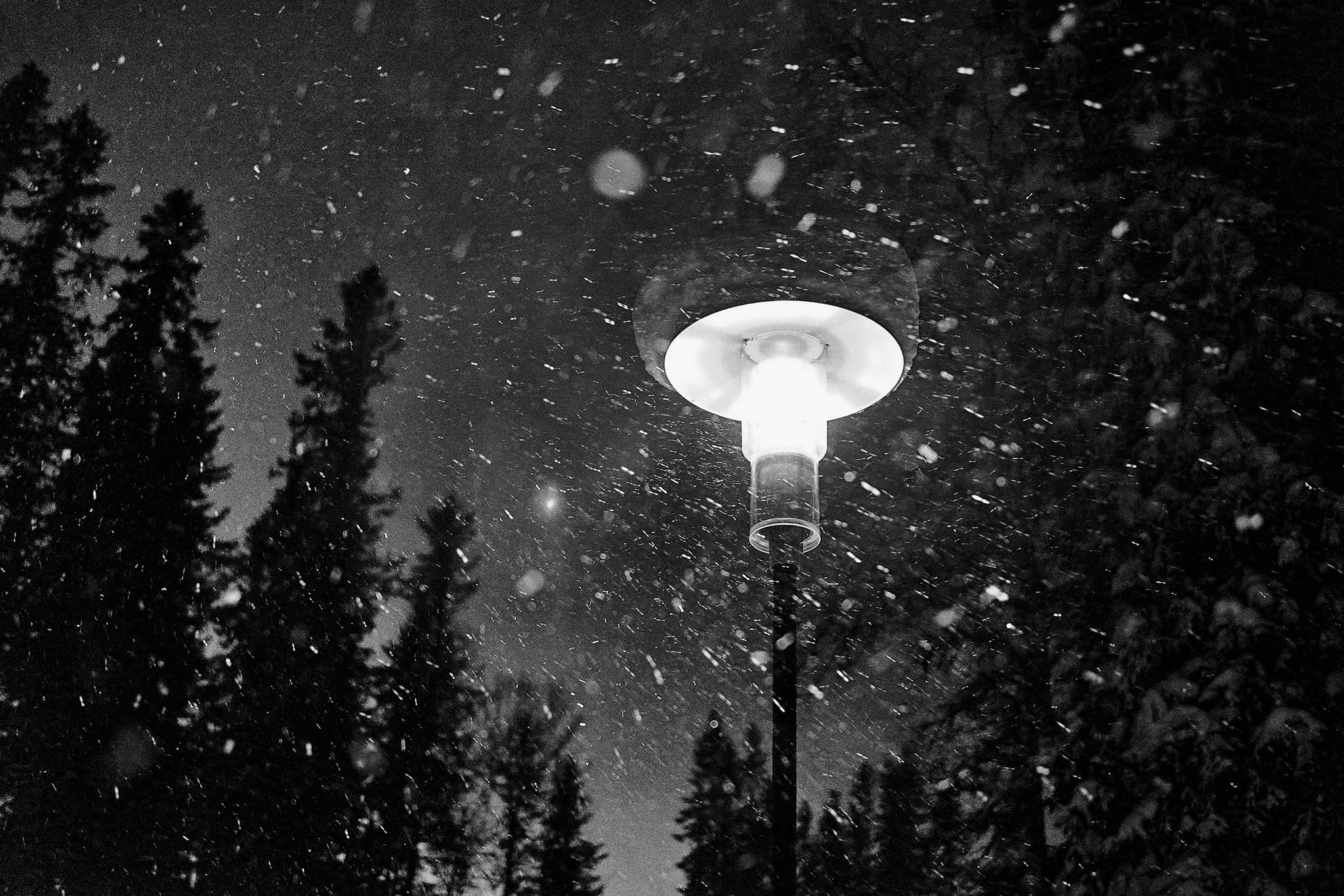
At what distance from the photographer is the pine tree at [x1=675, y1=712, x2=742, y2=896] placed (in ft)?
80.5

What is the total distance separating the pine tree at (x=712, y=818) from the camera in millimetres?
24547

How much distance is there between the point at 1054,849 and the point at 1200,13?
3541 millimetres

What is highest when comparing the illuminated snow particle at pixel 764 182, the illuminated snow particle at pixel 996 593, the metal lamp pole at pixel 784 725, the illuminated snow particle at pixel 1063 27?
the illuminated snow particle at pixel 1063 27

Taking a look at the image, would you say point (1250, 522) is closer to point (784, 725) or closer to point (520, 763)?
point (784, 725)

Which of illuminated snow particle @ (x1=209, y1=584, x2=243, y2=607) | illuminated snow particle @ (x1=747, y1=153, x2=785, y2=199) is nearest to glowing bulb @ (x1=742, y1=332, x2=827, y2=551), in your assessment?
illuminated snow particle @ (x1=747, y1=153, x2=785, y2=199)

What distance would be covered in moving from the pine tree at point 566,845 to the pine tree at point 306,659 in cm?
543

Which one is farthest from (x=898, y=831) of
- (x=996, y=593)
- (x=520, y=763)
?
(x=520, y=763)

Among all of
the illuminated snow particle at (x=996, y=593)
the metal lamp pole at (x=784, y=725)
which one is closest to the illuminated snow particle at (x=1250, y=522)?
the metal lamp pole at (x=784, y=725)

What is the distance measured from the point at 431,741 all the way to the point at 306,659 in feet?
15.9

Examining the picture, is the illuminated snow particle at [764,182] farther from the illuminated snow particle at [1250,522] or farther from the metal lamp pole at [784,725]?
the illuminated snow particle at [1250,522]

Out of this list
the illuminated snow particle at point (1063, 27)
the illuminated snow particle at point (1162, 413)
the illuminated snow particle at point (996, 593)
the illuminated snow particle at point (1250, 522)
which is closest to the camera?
the illuminated snow particle at point (1250, 522)

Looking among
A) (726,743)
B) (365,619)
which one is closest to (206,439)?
(365,619)

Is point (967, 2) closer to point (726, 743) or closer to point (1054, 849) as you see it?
point (1054, 849)

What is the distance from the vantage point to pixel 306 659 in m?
19.6
